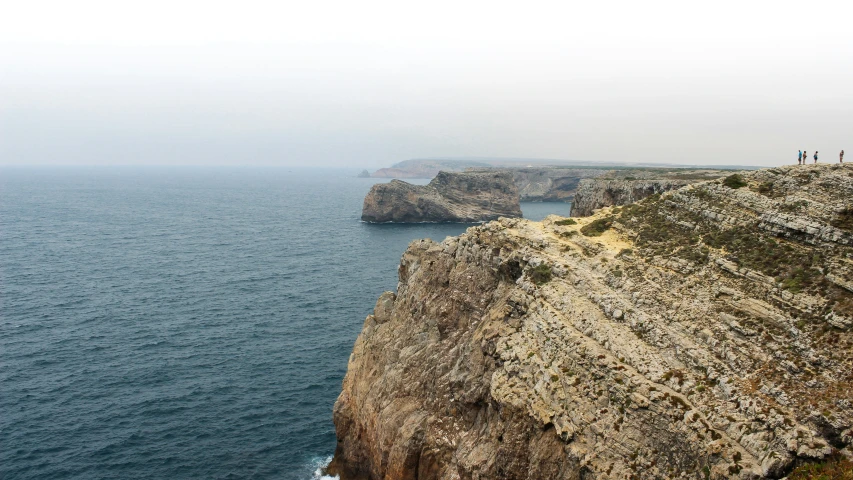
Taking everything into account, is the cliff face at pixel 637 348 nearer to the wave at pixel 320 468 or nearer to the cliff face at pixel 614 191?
the wave at pixel 320 468

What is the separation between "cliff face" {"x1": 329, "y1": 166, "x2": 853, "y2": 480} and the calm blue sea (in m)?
13.1

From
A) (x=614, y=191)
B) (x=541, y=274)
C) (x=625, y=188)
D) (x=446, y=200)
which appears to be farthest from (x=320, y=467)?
(x=446, y=200)

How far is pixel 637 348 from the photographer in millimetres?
24047

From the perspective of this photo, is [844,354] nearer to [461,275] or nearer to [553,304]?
[553,304]

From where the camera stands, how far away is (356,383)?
40.9 meters

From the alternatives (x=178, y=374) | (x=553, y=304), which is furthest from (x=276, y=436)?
(x=553, y=304)

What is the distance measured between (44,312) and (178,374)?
28780mm

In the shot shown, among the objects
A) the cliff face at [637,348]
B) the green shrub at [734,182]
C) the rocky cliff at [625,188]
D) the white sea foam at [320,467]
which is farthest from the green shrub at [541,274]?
the rocky cliff at [625,188]

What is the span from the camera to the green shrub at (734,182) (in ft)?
103

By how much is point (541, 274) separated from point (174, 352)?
150ft

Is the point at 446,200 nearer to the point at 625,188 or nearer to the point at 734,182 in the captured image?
the point at 625,188

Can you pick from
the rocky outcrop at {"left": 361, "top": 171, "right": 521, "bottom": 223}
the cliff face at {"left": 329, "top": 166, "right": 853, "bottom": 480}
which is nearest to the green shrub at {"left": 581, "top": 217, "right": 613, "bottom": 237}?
the cliff face at {"left": 329, "top": 166, "right": 853, "bottom": 480}

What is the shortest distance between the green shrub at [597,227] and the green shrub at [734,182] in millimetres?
7263

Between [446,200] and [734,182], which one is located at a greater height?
[734,182]
